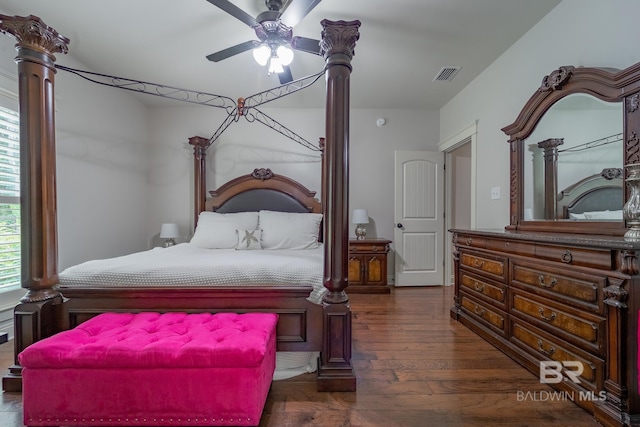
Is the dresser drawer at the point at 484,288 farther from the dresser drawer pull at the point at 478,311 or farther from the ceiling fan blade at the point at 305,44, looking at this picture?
the ceiling fan blade at the point at 305,44

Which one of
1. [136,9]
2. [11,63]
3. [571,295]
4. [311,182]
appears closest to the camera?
[571,295]

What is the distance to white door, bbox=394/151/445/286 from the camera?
13.5 ft

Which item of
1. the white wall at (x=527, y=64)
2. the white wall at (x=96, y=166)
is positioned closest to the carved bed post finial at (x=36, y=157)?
the white wall at (x=96, y=166)

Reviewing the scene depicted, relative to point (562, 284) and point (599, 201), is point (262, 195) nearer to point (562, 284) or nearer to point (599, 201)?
point (562, 284)

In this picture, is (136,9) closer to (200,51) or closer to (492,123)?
(200,51)

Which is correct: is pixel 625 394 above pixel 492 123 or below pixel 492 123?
below

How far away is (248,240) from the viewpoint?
10.1 feet

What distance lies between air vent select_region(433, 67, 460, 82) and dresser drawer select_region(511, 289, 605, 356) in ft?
7.75

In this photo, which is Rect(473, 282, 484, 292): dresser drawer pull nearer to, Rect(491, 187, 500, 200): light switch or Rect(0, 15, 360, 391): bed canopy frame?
Rect(491, 187, 500, 200): light switch

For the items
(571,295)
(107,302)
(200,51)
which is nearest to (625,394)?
(571,295)

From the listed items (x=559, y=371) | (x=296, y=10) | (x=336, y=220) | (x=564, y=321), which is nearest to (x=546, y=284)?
(x=564, y=321)

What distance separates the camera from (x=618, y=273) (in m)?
1.35

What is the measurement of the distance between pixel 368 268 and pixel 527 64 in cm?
274

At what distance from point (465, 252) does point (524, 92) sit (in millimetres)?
1559
